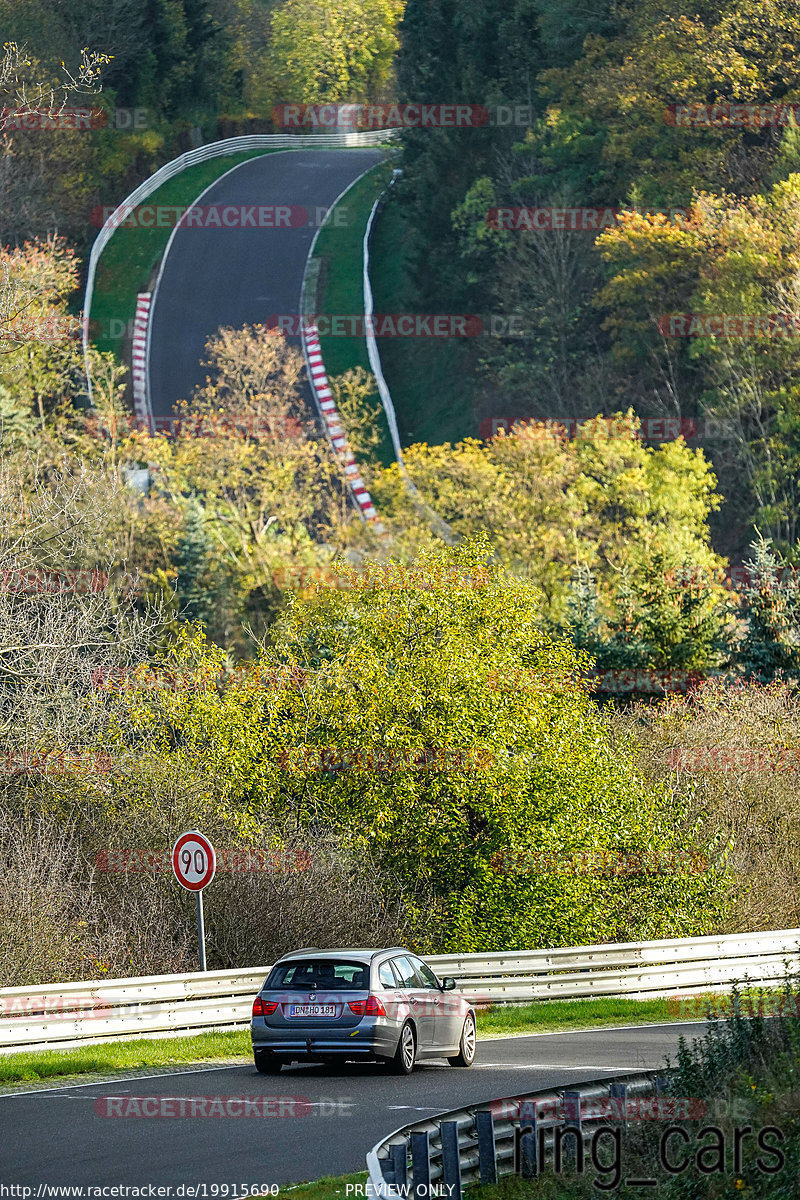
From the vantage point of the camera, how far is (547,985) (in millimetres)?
26141

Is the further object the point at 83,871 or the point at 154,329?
the point at 154,329

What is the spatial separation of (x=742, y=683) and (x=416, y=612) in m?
14.0

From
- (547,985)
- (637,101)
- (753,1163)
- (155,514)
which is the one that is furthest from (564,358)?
(753,1163)

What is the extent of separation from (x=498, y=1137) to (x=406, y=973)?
17.2 ft

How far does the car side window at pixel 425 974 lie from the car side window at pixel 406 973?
3.3 inches

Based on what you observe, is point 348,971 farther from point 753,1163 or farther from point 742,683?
point 742,683

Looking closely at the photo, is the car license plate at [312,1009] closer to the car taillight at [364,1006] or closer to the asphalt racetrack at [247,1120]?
the car taillight at [364,1006]

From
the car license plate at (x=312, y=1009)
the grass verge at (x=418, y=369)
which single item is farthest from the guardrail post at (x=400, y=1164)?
the grass verge at (x=418, y=369)

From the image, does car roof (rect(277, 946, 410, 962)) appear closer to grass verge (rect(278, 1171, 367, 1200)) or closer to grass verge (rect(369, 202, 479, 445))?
grass verge (rect(278, 1171, 367, 1200))

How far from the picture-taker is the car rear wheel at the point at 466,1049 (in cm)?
1736

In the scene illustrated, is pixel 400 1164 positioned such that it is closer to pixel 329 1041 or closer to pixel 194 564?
pixel 329 1041

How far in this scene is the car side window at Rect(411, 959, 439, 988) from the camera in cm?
1686

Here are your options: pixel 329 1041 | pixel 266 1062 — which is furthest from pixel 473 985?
pixel 329 1041

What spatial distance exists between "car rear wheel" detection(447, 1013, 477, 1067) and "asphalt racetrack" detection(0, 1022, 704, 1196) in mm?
194
